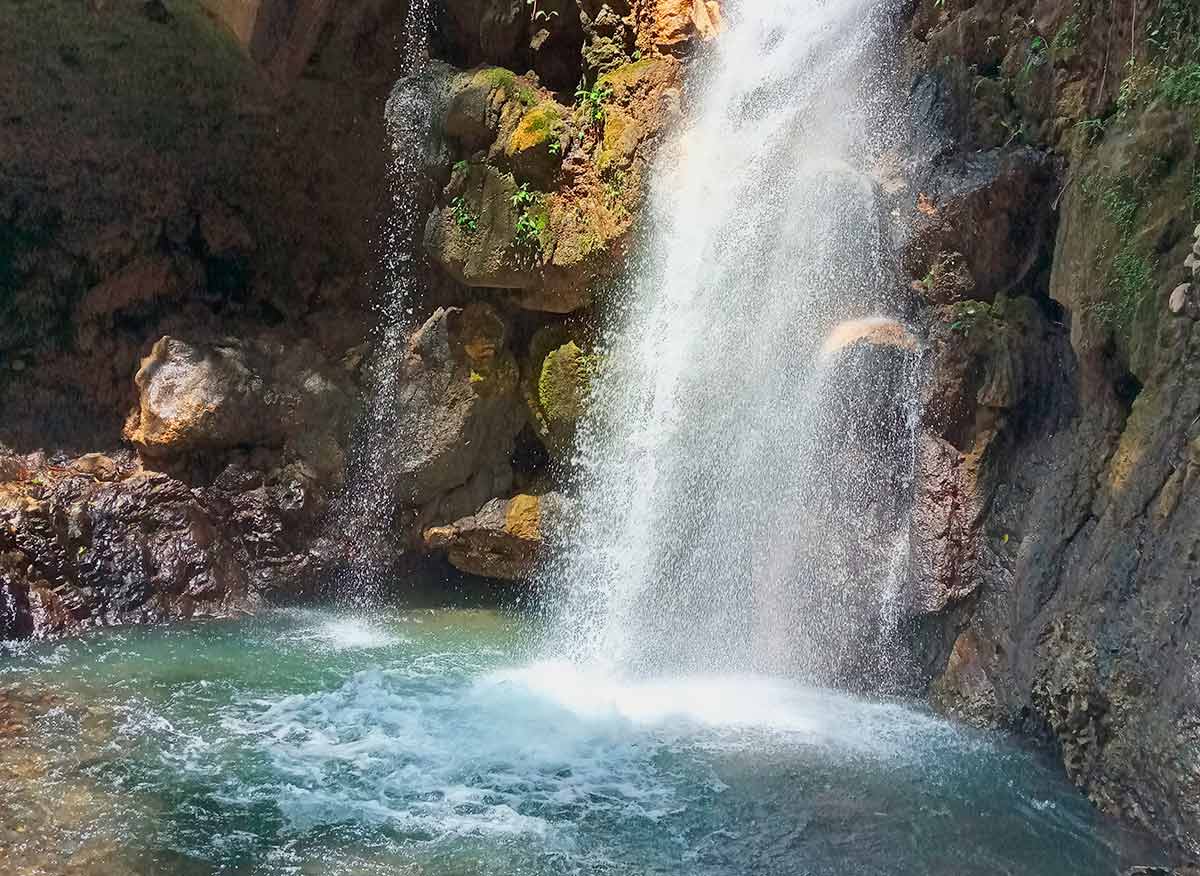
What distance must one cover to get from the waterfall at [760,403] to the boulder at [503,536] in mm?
370

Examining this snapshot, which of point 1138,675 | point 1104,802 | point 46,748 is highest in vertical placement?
point 1138,675

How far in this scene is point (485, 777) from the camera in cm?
537

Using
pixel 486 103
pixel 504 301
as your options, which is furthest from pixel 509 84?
pixel 504 301

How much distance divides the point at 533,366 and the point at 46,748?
5.12 m

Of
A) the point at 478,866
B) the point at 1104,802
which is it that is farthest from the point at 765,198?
the point at 478,866

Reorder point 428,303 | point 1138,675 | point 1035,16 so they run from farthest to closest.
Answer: point 428,303 < point 1035,16 < point 1138,675

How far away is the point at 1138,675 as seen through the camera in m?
5.07

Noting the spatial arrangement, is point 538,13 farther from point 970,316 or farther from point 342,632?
point 342,632

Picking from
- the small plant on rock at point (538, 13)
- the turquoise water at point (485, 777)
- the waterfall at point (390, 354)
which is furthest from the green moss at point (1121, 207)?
the waterfall at point (390, 354)

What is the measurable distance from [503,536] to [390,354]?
2313 millimetres

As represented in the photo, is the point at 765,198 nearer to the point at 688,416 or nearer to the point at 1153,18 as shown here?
the point at 688,416

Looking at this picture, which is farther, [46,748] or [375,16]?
[375,16]

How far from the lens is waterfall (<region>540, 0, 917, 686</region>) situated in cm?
722

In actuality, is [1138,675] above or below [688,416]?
below
